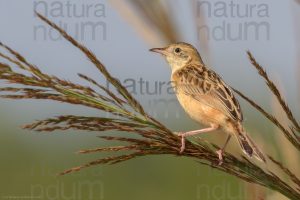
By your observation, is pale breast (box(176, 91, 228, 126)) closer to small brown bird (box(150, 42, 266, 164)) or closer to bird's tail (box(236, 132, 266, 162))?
small brown bird (box(150, 42, 266, 164))

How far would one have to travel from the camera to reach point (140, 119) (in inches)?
130

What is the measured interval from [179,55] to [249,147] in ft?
7.24

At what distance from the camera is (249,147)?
448 cm

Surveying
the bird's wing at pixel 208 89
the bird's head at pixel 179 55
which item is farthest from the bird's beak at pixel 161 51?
the bird's wing at pixel 208 89

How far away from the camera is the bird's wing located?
5.21m

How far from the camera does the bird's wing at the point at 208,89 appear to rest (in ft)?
17.1

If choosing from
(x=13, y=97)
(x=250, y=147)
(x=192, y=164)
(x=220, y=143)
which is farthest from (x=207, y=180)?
(x=13, y=97)

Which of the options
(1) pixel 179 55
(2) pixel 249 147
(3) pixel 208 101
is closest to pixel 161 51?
(1) pixel 179 55

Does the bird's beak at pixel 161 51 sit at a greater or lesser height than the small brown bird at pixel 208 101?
greater

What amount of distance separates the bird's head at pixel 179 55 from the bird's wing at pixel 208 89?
41 centimetres

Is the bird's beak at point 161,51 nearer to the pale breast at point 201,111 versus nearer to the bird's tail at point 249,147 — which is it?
the pale breast at point 201,111

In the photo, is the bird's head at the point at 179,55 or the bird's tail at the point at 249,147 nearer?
the bird's tail at the point at 249,147

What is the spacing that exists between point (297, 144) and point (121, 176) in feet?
29.3

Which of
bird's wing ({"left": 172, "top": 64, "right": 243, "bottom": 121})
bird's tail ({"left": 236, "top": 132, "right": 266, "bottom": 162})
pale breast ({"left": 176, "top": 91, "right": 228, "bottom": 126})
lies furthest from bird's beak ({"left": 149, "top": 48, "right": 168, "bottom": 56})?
bird's tail ({"left": 236, "top": 132, "right": 266, "bottom": 162})
